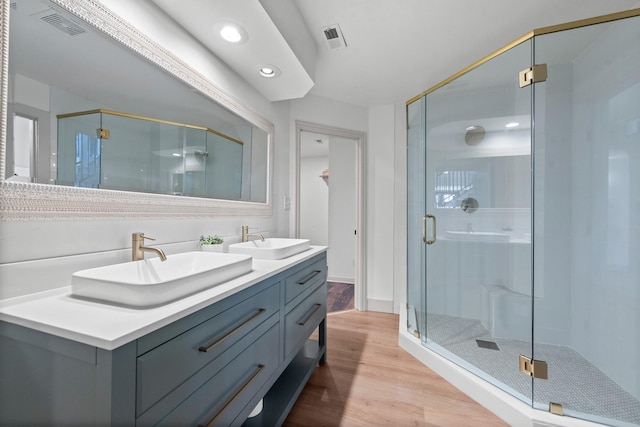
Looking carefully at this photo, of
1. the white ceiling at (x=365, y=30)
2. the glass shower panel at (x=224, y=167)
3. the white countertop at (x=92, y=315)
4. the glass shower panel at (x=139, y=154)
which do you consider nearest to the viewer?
the white countertop at (x=92, y=315)

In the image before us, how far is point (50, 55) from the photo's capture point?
2.89 ft

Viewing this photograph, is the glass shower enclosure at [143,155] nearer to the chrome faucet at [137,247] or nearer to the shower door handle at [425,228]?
the chrome faucet at [137,247]

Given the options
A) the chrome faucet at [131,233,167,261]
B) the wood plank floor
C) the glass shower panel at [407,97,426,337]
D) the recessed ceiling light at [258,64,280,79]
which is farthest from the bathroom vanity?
the glass shower panel at [407,97,426,337]

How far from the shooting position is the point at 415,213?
2658 mm

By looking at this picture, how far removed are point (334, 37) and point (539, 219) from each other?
189cm

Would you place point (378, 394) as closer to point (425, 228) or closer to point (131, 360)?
point (425, 228)

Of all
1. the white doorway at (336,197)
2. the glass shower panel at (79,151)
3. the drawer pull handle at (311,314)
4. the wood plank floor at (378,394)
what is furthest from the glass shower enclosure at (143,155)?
the wood plank floor at (378,394)

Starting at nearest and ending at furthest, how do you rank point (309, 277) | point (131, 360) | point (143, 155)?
point (131, 360), point (143, 155), point (309, 277)

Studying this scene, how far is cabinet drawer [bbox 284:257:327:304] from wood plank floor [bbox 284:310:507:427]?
0.66 meters

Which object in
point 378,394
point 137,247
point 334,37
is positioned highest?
point 334,37

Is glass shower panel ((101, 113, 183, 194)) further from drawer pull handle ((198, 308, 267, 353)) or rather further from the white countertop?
drawer pull handle ((198, 308, 267, 353))

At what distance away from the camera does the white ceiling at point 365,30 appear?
1402 mm

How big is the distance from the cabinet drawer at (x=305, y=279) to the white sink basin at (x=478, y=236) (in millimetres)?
1216

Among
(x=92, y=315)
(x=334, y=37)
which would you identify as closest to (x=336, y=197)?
(x=334, y=37)
